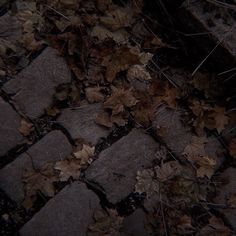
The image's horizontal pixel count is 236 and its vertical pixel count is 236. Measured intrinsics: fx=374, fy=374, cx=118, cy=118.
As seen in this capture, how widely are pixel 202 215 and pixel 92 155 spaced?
0.78 m

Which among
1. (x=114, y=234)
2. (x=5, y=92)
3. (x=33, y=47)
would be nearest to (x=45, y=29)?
(x=33, y=47)

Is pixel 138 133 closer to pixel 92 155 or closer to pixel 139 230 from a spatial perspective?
pixel 92 155

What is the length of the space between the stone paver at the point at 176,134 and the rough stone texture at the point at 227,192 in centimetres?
9

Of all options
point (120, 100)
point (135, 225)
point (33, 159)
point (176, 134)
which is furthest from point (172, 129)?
point (33, 159)

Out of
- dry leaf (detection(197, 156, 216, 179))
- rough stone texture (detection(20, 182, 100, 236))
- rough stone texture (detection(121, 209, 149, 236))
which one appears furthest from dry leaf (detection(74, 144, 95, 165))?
dry leaf (detection(197, 156, 216, 179))

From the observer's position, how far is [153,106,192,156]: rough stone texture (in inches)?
97.6

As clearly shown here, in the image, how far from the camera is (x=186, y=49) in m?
2.69

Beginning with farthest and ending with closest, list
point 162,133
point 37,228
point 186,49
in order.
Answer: point 186,49 < point 162,133 < point 37,228

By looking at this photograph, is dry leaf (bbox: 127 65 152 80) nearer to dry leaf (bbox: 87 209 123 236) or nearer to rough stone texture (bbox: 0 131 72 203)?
rough stone texture (bbox: 0 131 72 203)

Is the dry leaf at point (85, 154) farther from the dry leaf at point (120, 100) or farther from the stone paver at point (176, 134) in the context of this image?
the stone paver at point (176, 134)

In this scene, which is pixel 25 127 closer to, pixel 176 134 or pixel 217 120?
pixel 176 134

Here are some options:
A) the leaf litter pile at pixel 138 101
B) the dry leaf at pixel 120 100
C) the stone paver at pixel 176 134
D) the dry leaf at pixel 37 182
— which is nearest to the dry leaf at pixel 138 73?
the leaf litter pile at pixel 138 101

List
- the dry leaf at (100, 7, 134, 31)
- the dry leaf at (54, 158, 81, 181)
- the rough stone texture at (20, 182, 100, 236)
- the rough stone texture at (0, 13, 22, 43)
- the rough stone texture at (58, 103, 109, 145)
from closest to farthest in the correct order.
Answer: the rough stone texture at (20, 182, 100, 236)
the dry leaf at (54, 158, 81, 181)
the rough stone texture at (58, 103, 109, 145)
the rough stone texture at (0, 13, 22, 43)
the dry leaf at (100, 7, 134, 31)

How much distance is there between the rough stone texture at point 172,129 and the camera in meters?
2.48
